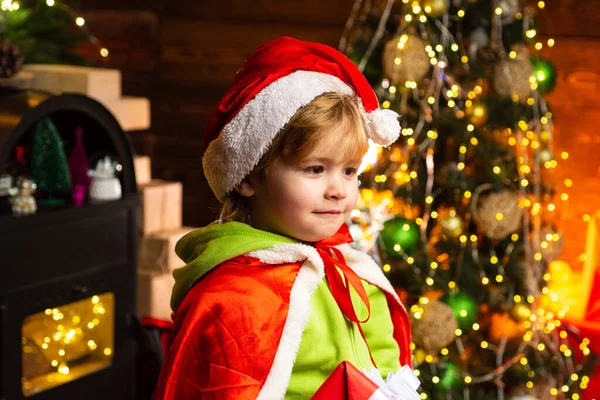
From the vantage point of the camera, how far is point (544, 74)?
10.0 feet

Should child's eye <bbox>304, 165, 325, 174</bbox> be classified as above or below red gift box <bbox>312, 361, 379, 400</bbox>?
above

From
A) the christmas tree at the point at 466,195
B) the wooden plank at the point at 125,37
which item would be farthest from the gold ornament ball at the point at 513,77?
the wooden plank at the point at 125,37

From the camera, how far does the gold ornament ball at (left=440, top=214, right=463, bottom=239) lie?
3.01 meters

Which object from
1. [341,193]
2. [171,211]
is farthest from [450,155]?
[341,193]

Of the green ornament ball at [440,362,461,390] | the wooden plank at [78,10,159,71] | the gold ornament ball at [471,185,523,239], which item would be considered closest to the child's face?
the gold ornament ball at [471,185,523,239]

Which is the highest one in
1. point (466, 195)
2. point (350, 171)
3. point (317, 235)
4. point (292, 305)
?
point (350, 171)

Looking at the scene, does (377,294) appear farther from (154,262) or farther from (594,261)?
(154,262)

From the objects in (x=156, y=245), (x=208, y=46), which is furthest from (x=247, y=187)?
(x=208, y=46)

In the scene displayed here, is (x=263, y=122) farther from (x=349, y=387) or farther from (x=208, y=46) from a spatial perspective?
(x=208, y=46)

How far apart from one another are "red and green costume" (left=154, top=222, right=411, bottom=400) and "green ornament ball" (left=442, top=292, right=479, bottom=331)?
137 cm

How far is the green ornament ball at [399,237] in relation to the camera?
9.84ft

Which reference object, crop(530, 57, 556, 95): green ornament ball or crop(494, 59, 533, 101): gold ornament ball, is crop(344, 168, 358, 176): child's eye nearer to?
crop(494, 59, 533, 101): gold ornament ball

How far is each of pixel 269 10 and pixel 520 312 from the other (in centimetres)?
177

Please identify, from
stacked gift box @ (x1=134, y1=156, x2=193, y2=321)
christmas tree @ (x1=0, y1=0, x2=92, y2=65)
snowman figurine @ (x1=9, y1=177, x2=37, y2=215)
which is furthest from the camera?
stacked gift box @ (x1=134, y1=156, x2=193, y2=321)
